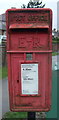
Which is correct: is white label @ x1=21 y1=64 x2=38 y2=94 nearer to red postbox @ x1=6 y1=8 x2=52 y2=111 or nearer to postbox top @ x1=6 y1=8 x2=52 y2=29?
red postbox @ x1=6 y1=8 x2=52 y2=111

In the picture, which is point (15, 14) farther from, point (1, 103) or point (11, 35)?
point (1, 103)

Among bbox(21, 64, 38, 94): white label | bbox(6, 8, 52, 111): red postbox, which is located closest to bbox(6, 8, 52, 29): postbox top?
bbox(6, 8, 52, 111): red postbox

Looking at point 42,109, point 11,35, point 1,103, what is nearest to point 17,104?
point 42,109

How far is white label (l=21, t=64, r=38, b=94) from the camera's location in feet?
8.17

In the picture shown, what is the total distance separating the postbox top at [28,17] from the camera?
8.02ft

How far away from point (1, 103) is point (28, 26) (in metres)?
3.16

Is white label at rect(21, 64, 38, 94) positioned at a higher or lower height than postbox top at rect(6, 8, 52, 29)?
lower

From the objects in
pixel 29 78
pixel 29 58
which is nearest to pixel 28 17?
pixel 29 58

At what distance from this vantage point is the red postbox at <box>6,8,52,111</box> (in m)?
2.46

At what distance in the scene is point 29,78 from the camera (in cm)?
250

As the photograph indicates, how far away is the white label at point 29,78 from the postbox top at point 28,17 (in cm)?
50

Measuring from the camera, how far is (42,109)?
8.39ft

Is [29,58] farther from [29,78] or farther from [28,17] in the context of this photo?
[28,17]

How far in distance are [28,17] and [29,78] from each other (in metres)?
0.72
